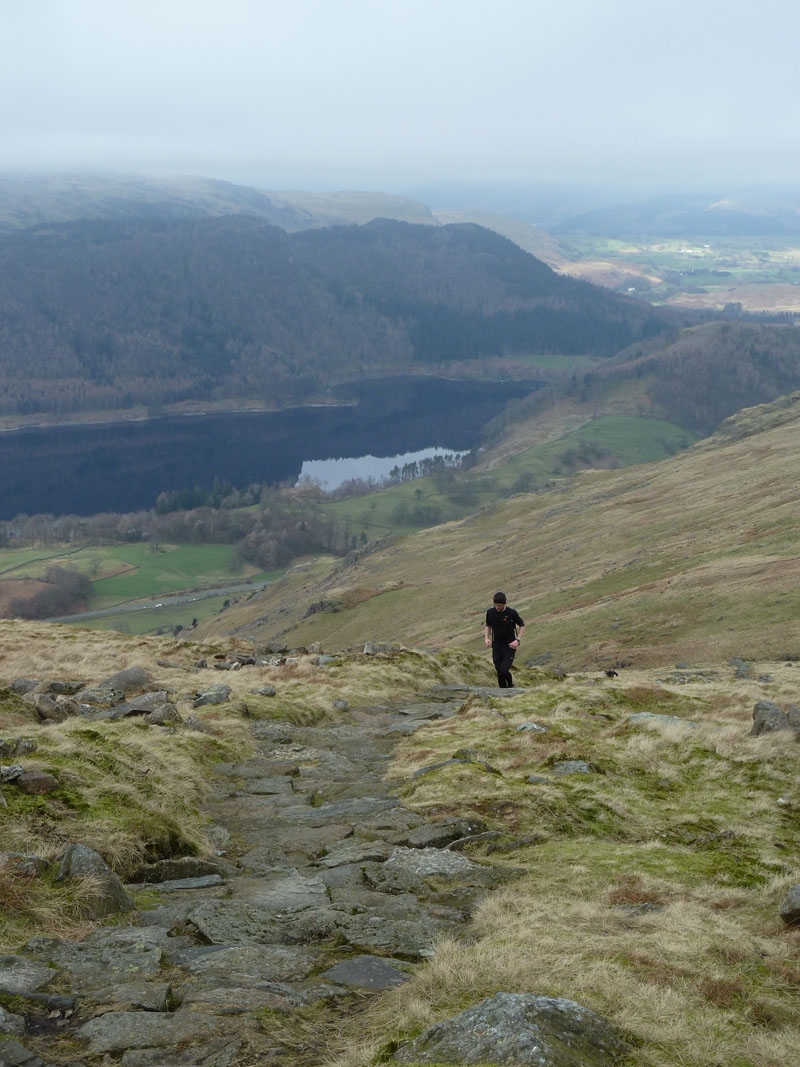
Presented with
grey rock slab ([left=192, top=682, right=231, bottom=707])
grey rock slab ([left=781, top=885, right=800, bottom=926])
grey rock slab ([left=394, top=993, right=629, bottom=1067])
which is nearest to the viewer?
grey rock slab ([left=394, top=993, right=629, bottom=1067])

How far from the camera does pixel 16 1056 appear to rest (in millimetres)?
6449

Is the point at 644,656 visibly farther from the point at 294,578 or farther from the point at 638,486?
the point at 294,578

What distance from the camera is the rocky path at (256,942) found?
7027 millimetres

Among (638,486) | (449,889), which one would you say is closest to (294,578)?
(638,486)

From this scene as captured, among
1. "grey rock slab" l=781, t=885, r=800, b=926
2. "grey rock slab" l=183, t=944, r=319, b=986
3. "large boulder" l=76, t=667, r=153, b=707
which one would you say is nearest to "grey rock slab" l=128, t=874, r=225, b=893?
Answer: "grey rock slab" l=183, t=944, r=319, b=986

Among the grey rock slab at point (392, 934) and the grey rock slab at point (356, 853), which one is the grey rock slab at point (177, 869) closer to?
the grey rock slab at point (356, 853)

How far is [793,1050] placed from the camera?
7125 mm

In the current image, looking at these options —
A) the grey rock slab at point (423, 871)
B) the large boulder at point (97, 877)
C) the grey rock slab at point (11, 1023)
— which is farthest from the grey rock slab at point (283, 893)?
the grey rock slab at point (11, 1023)

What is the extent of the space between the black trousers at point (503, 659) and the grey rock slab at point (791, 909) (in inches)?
646

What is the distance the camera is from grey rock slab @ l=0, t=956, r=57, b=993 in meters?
7.51

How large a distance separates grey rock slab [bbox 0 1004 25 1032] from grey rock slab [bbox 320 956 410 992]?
3.05 m

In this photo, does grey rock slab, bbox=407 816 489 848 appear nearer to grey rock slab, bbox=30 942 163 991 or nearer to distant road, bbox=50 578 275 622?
grey rock slab, bbox=30 942 163 991

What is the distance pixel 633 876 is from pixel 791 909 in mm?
2323

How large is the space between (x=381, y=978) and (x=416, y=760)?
1106 cm
